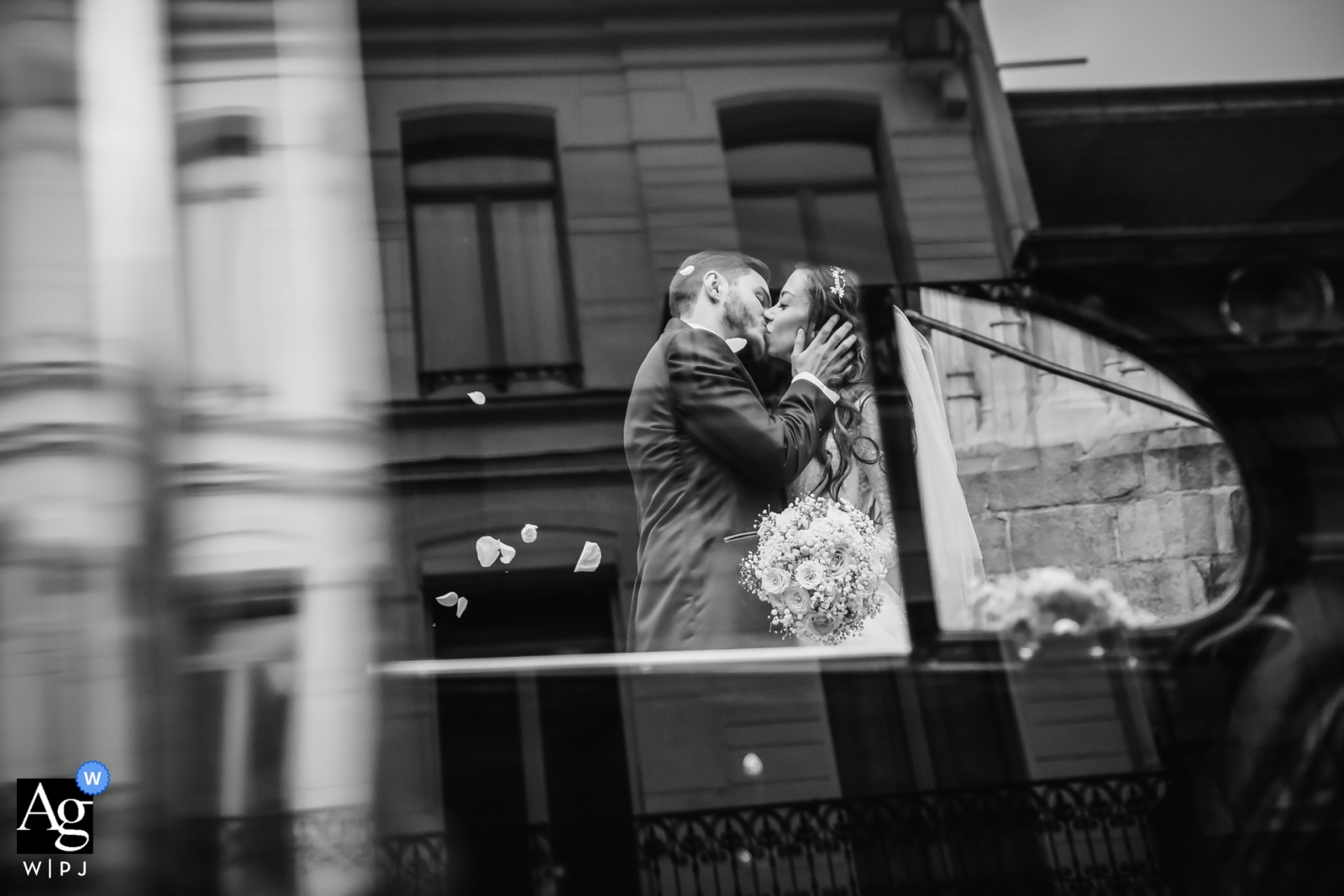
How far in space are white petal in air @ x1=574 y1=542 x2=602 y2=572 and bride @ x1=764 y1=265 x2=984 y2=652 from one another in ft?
1.20

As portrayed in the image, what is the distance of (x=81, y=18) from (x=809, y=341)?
4.51 ft

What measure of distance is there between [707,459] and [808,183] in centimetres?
61

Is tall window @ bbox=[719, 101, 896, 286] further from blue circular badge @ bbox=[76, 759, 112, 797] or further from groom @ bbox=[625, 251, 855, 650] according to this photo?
blue circular badge @ bbox=[76, 759, 112, 797]

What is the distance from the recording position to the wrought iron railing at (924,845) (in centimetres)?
198

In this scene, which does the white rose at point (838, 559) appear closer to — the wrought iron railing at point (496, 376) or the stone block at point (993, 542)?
the stone block at point (993, 542)

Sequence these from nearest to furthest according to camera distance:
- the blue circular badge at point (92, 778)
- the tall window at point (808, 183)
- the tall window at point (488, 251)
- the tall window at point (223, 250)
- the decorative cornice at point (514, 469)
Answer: the blue circular badge at point (92, 778) < the tall window at point (223, 250) < the decorative cornice at point (514, 469) < the tall window at point (488, 251) < the tall window at point (808, 183)

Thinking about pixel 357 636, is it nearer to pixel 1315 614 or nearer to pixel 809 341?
pixel 809 341

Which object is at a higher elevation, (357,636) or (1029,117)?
(1029,117)

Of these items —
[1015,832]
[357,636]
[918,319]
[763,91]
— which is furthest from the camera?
[763,91]

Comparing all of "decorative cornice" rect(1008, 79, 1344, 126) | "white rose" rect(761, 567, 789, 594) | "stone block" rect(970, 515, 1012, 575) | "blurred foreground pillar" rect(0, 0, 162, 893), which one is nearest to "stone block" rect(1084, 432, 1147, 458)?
"stone block" rect(970, 515, 1012, 575)

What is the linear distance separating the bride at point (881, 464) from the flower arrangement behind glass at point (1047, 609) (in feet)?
0.15

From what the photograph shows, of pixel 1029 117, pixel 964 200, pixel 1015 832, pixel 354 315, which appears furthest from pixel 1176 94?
pixel 354 315

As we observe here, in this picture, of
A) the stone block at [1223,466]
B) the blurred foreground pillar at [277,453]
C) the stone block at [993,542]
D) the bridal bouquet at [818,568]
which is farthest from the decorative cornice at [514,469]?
the stone block at [1223,466]

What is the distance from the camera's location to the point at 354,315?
→ 6.95ft
